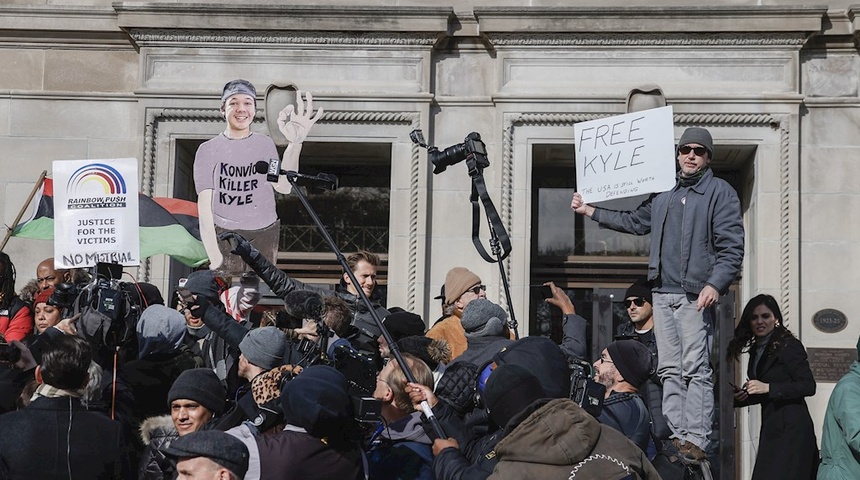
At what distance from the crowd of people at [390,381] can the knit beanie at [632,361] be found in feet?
0.04

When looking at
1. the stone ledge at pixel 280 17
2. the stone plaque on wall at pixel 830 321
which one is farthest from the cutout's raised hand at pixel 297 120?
the stone plaque on wall at pixel 830 321

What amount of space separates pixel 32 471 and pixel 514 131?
7056mm

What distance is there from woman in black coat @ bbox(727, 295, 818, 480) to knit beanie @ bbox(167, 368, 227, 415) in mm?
3728

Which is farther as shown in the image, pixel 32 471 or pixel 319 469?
pixel 32 471

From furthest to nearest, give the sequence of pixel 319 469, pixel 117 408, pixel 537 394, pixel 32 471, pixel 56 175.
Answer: pixel 56 175, pixel 117 408, pixel 32 471, pixel 319 469, pixel 537 394

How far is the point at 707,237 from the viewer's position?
25.7ft

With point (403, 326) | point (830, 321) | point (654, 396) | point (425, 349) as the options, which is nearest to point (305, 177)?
point (425, 349)

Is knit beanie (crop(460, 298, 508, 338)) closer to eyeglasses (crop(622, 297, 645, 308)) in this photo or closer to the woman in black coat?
eyeglasses (crop(622, 297, 645, 308))

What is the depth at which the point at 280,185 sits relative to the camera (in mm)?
10469

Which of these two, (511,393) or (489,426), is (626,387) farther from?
(511,393)

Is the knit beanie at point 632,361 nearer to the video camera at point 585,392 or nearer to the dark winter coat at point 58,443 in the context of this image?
the video camera at point 585,392

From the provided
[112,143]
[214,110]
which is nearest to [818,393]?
[214,110]

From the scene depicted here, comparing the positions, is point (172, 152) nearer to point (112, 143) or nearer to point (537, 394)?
point (112, 143)

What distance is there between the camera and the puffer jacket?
5.84 m
